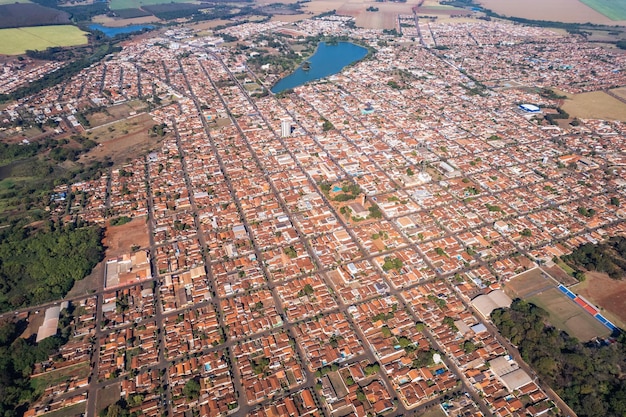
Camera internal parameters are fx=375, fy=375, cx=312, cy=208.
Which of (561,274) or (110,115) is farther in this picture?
(110,115)

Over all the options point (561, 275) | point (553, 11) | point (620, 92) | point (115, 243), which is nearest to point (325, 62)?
point (620, 92)

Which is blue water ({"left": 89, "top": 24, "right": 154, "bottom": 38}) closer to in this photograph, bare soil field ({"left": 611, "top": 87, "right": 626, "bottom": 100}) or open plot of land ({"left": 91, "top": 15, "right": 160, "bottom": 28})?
open plot of land ({"left": 91, "top": 15, "right": 160, "bottom": 28})

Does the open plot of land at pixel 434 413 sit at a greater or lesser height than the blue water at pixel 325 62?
lesser

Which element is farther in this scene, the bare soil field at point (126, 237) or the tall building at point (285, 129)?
the tall building at point (285, 129)

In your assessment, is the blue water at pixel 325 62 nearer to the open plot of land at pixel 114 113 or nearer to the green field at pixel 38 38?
the open plot of land at pixel 114 113

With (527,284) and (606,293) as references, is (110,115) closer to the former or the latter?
(527,284)

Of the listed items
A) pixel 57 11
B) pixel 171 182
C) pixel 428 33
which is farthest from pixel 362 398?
pixel 57 11

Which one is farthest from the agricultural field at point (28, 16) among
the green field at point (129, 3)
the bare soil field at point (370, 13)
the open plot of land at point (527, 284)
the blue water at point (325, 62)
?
the open plot of land at point (527, 284)
